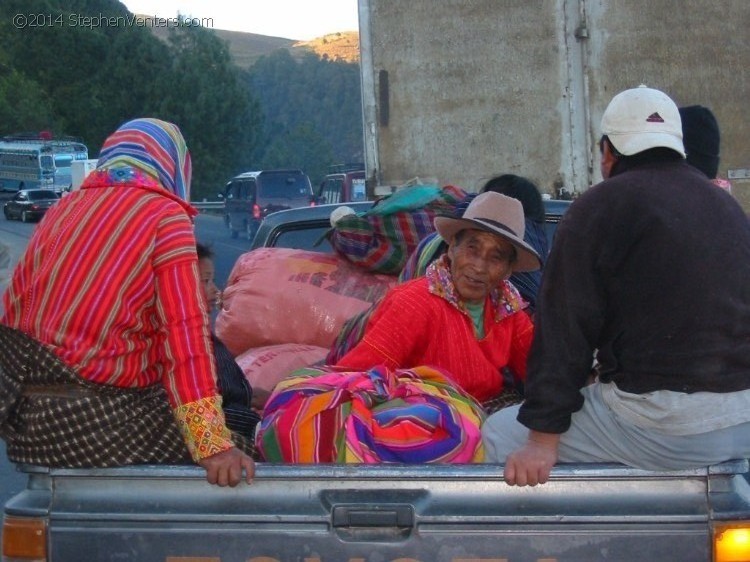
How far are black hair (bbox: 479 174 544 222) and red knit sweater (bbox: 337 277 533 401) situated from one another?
890 millimetres

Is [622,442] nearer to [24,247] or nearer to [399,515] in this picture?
[399,515]

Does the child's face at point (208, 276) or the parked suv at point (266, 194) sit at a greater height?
the child's face at point (208, 276)

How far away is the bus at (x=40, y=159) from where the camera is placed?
191 ft

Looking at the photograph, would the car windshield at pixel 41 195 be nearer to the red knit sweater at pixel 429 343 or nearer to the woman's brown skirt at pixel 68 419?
the red knit sweater at pixel 429 343

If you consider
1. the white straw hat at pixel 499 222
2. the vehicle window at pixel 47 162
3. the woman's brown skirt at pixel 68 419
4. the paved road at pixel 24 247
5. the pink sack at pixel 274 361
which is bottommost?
the paved road at pixel 24 247

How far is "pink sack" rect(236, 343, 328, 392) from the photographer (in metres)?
4.24

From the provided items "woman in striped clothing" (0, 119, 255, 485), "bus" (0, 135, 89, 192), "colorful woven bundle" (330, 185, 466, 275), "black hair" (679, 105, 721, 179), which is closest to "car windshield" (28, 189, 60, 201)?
"bus" (0, 135, 89, 192)

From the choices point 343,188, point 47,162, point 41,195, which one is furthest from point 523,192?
point 47,162

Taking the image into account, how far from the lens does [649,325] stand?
2.67 m

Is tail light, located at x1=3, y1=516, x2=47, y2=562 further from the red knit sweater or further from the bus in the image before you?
the bus

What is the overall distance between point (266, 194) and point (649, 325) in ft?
92.7

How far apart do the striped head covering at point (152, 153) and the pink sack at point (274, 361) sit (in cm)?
119

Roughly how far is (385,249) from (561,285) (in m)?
2.10

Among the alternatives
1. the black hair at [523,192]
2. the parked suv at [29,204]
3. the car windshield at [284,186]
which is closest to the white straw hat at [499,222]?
the black hair at [523,192]
